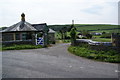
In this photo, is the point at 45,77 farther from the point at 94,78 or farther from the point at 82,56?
the point at 82,56

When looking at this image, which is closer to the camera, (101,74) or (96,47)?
(101,74)

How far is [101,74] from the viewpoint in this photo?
28.5ft

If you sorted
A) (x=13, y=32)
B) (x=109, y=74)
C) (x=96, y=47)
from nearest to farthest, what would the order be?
(x=109, y=74) < (x=96, y=47) < (x=13, y=32)

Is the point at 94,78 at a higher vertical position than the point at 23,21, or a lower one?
lower

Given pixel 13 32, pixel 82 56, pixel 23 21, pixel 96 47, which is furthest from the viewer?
pixel 23 21

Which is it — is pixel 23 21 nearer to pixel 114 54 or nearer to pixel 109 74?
pixel 114 54

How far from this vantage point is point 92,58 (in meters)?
13.3

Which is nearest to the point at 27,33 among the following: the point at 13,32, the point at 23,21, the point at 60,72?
the point at 13,32

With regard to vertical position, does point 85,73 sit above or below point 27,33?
below

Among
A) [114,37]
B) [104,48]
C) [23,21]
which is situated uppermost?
[23,21]

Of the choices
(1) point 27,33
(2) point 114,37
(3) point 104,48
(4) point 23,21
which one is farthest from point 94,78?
(4) point 23,21

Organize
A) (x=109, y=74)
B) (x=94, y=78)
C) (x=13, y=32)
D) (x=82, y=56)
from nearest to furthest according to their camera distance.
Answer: (x=94, y=78)
(x=109, y=74)
(x=82, y=56)
(x=13, y=32)

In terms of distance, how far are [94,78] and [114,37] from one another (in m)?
9.25

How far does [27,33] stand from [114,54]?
19.0 metres
